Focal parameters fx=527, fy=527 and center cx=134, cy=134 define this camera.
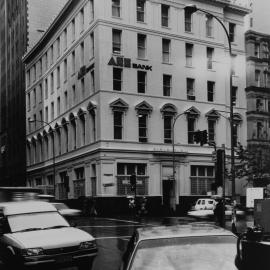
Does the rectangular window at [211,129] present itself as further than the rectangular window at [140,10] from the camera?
Yes

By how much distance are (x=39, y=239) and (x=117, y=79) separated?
118 feet

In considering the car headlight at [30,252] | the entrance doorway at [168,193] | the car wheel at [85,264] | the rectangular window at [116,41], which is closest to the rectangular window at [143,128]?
the entrance doorway at [168,193]

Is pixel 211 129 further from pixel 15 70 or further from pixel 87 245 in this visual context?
pixel 87 245

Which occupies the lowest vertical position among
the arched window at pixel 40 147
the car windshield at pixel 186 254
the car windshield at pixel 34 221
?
the car windshield at pixel 34 221

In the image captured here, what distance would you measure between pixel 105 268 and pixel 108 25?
35.3 metres

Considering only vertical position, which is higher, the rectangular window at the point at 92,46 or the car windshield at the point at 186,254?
the rectangular window at the point at 92,46

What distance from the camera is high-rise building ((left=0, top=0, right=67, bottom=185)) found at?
7369 cm

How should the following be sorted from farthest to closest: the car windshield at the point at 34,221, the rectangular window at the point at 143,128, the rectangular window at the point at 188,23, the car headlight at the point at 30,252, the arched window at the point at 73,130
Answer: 1. the arched window at the point at 73,130
2. the rectangular window at the point at 188,23
3. the rectangular window at the point at 143,128
4. the car windshield at the point at 34,221
5. the car headlight at the point at 30,252

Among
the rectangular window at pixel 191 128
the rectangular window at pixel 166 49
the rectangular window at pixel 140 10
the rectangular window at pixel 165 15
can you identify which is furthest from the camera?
the rectangular window at pixel 191 128

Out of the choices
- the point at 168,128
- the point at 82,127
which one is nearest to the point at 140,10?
the point at 168,128

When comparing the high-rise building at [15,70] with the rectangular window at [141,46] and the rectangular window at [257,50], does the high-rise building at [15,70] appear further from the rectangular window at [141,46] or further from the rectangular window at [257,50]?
the rectangular window at [257,50]

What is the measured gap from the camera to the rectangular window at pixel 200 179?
4981 centimetres

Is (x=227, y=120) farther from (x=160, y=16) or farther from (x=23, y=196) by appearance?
(x=23, y=196)

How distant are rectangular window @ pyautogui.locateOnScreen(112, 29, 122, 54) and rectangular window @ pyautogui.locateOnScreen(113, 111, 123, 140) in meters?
5.51
